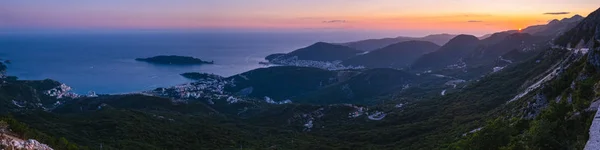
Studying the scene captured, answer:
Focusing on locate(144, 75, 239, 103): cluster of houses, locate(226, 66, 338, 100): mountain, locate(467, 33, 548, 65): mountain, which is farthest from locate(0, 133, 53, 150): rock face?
locate(467, 33, 548, 65): mountain

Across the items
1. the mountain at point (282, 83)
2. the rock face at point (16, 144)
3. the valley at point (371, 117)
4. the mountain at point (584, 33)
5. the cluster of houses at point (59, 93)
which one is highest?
the mountain at point (584, 33)

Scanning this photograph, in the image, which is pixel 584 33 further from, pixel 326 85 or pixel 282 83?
pixel 282 83

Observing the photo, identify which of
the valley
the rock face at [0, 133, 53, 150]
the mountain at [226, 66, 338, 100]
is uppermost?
the rock face at [0, 133, 53, 150]

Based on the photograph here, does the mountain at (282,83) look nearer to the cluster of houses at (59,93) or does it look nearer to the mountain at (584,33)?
the cluster of houses at (59,93)

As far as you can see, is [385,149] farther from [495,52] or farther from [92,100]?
[495,52]

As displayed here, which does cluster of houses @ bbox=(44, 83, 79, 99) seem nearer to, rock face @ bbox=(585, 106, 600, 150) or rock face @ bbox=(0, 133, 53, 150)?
rock face @ bbox=(0, 133, 53, 150)

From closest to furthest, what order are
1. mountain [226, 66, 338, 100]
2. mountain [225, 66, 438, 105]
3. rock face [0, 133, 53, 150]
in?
rock face [0, 133, 53, 150]
mountain [225, 66, 438, 105]
mountain [226, 66, 338, 100]

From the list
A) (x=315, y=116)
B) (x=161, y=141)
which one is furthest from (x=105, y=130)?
(x=315, y=116)

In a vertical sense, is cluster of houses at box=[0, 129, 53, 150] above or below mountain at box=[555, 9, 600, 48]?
below

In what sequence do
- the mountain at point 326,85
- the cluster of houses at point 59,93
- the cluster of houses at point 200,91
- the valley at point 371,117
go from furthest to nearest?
the mountain at point 326,85 < the cluster of houses at point 200,91 < the cluster of houses at point 59,93 < the valley at point 371,117

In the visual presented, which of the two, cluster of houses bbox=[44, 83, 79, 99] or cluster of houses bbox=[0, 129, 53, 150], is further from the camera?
cluster of houses bbox=[44, 83, 79, 99]

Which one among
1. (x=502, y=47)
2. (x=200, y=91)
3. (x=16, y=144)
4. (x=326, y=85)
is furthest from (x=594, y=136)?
(x=502, y=47)

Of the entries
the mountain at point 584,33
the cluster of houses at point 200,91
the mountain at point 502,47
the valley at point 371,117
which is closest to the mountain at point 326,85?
the valley at point 371,117
